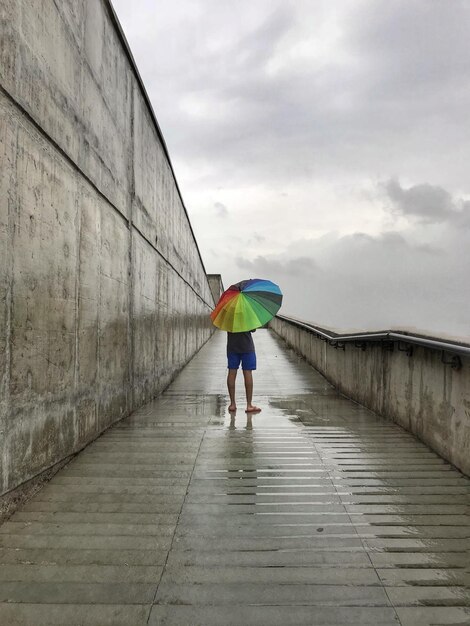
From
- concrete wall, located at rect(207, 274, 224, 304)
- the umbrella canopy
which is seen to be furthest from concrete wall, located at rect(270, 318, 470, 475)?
concrete wall, located at rect(207, 274, 224, 304)

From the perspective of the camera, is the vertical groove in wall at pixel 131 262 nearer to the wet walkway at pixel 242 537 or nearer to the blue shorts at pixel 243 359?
the blue shorts at pixel 243 359

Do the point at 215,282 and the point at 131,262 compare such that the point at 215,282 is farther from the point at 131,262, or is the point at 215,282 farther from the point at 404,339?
the point at 404,339

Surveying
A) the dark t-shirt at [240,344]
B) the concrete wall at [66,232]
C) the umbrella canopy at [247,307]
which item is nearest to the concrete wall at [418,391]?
the umbrella canopy at [247,307]

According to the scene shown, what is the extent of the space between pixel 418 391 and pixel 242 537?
114 inches

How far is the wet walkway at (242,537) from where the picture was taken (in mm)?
2096

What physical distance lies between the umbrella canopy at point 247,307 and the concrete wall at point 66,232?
1196 mm

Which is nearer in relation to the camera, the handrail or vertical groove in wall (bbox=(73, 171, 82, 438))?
the handrail

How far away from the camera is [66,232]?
3.86m

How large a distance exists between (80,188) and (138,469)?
2420 millimetres

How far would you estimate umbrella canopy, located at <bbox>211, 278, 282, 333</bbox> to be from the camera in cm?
594

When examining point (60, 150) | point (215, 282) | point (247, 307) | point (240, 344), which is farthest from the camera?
point (215, 282)

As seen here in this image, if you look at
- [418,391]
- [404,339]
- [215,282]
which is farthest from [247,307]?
[215,282]

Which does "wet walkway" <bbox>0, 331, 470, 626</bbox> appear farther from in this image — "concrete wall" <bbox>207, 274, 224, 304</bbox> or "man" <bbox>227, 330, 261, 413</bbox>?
"concrete wall" <bbox>207, 274, 224, 304</bbox>

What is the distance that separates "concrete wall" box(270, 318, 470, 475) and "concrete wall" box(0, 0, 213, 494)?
3.15 m
